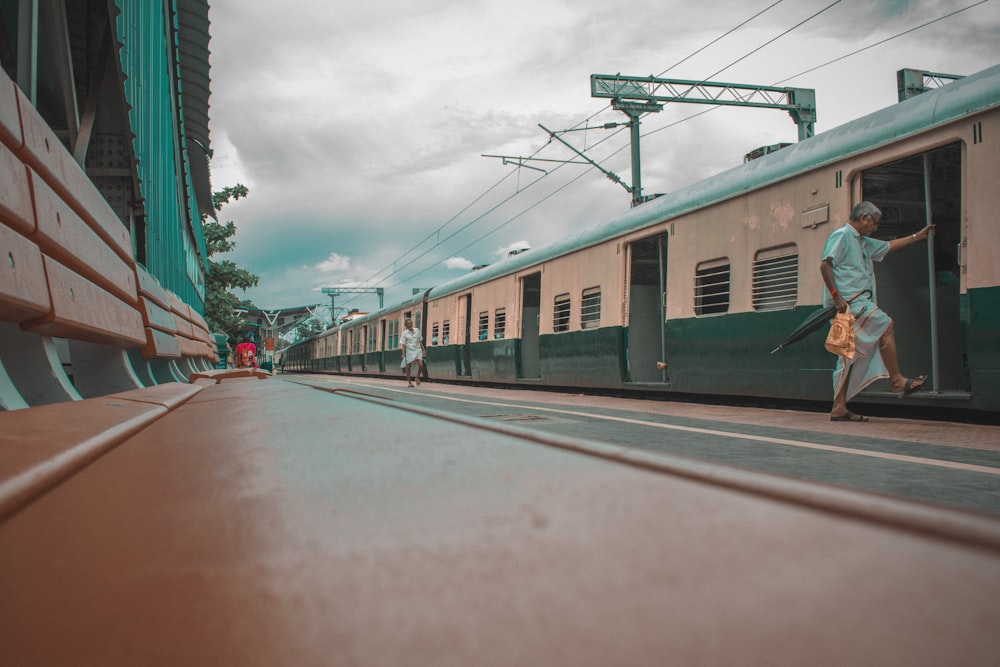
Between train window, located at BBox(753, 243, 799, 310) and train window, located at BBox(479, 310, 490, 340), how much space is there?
24.9 feet

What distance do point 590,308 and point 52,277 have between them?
26.7ft

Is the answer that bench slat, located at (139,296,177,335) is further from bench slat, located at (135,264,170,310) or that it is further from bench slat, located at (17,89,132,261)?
bench slat, located at (17,89,132,261)

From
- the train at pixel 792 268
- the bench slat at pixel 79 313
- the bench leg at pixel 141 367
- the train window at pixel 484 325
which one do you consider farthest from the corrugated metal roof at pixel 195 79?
the bench slat at pixel 79 313

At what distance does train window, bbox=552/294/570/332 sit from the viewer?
34.8 ft

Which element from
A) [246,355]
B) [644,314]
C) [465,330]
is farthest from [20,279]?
[246,355]

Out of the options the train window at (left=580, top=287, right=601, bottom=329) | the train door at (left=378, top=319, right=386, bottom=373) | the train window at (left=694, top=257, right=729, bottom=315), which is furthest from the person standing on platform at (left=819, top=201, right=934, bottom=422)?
the train door at (left=378, top=319, right=386, bottom=373)

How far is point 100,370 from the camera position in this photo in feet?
12.9

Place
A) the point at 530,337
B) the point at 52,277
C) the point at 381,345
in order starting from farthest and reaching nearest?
the point at 381,345, the point at 530,337, the point at 52,277

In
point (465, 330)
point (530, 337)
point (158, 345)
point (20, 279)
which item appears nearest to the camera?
point (20, 279)

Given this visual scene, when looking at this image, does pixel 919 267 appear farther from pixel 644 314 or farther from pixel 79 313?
pixel 79 313

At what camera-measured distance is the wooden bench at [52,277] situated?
207 cm

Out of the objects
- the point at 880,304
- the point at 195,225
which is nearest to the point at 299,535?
the point at 880,304

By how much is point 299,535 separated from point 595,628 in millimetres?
233

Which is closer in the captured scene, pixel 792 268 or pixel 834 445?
pixel 834 445
